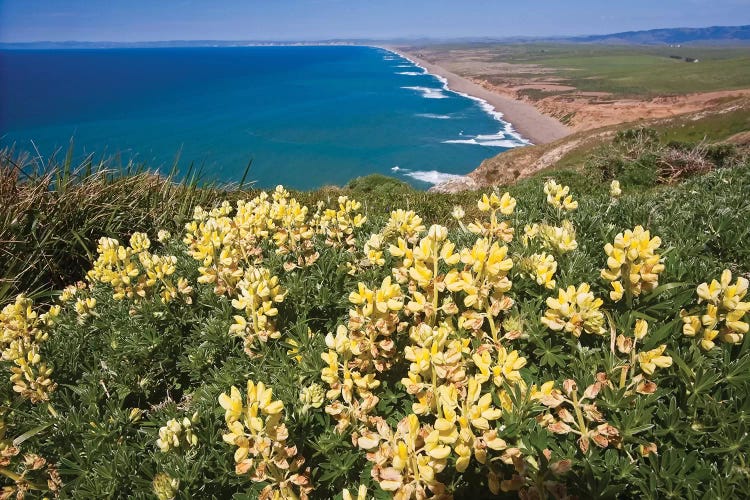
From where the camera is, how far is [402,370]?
2127 mm

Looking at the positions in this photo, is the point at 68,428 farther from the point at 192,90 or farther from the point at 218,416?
the point at 192,90

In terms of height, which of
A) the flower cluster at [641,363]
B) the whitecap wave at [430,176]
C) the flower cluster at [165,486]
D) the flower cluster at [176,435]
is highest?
the flower cluster at [641,363]

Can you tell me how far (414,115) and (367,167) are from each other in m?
35.5

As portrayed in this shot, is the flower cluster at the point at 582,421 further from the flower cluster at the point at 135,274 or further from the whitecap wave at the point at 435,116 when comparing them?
the whitecap wave at the point at 435,116

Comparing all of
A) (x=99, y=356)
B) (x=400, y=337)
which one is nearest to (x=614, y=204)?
(x=400, y=337)

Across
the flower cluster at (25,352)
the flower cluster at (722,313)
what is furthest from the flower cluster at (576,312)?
the flower cluster at (25,352)

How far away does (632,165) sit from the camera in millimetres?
8852

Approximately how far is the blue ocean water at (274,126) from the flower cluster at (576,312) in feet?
86.7

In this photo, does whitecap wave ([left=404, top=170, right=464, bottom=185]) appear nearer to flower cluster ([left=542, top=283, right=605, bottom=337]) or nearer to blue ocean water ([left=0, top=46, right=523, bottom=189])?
blue ocean water ([left=0, top=46, right=523, bottom=189])

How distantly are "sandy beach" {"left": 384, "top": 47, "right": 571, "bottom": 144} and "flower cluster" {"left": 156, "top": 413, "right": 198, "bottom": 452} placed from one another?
63.4m

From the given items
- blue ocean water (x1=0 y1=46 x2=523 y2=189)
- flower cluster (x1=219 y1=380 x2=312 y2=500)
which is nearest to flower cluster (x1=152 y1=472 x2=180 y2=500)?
flower cluster (x1=219 y1=380 x2=312 y2=500)

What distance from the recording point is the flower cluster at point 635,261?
173 centimetres

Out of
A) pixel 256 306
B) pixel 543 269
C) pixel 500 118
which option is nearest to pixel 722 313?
pixel 543 269

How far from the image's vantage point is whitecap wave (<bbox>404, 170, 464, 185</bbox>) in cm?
4641
